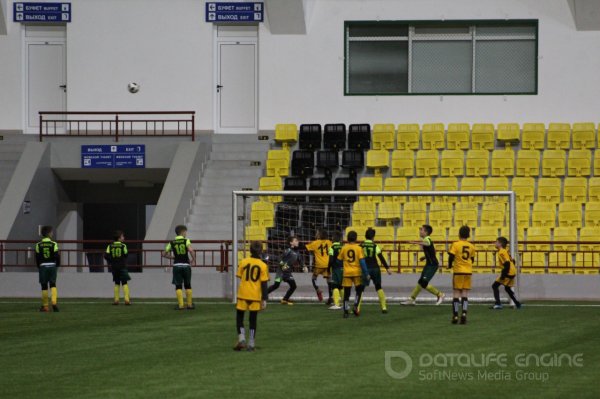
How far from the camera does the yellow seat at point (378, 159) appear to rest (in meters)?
33.8

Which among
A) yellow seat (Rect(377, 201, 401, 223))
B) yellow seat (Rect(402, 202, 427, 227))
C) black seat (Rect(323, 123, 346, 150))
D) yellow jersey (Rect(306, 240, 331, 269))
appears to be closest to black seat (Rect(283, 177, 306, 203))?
black seat (Rect(323, 123, 346, 150))

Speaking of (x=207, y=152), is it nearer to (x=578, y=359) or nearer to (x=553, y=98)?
(x=553, y=98)

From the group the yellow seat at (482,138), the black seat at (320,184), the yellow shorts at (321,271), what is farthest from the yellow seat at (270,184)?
the yellow shorts at (321,271)

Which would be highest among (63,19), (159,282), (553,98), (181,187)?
(63,19)

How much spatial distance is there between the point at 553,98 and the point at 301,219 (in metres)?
9.88

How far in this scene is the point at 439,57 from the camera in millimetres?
36625

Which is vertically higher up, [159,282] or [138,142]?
[138,142]

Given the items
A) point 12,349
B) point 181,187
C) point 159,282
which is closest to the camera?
point 12,349

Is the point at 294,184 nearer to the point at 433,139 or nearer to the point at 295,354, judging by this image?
the point at 433,139

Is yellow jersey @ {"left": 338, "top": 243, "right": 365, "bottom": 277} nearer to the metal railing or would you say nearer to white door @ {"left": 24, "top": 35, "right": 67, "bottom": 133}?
the metal railing

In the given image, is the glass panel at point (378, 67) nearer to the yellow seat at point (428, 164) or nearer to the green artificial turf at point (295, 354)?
the yellow seat at point (428, 164)

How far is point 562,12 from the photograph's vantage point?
35875mm

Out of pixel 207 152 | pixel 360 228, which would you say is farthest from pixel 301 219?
pixel 207 152

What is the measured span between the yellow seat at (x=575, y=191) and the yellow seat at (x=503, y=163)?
1.62 meters
